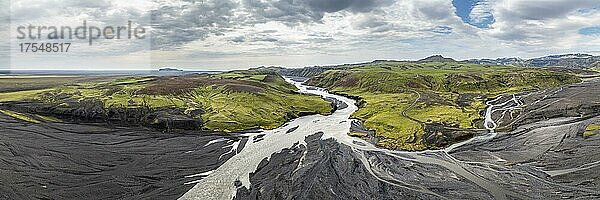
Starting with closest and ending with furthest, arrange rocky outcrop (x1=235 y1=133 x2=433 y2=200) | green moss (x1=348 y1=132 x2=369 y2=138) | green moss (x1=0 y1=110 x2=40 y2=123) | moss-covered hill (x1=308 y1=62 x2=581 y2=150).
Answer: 1. rocky outcrop (x1=235 y1=133 x2=433 y2=200)
2. moss-covered hill (x1=308 y1=62 x2=581 y2=150)
3. green moss (x1=0 y1=110 x2=40 y2=123)
4. green moss (x1=348 y1=132 x2=369 y2=138)

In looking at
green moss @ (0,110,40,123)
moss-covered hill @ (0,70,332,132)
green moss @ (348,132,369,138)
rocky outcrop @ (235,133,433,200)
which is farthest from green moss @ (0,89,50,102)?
green moss @ (348,132,369,138)

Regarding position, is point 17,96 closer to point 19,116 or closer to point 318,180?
point 19,116

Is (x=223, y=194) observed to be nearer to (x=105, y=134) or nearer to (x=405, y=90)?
(x=105, y=134)

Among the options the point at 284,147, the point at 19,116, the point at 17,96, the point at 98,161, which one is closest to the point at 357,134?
the point at 284,147

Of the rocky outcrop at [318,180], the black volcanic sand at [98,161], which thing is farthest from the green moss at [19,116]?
the rocky outcrop at [318,180]

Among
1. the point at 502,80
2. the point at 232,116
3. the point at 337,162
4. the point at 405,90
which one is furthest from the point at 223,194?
the point at 502,80

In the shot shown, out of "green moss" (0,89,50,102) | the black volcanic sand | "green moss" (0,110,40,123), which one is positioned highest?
"green moss" (0,89,50,102)

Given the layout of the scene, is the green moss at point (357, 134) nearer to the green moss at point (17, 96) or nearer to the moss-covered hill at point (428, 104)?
the moss-covered hill at point (428, 104)

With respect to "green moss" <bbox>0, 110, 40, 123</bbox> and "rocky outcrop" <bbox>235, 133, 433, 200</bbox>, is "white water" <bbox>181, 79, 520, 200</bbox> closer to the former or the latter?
"rocky outcrop" <bbox>235, 133, 433, 200</bbox>
